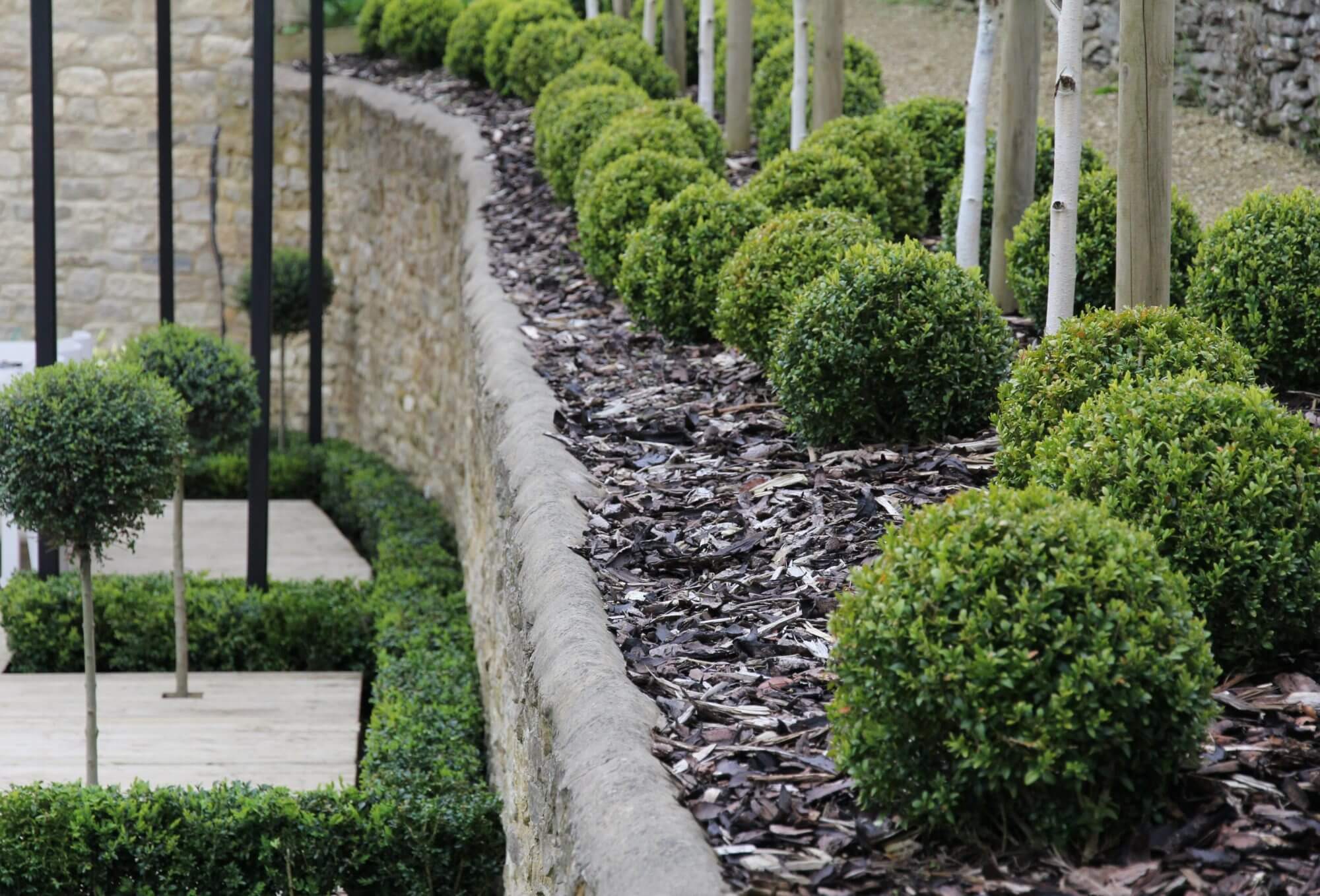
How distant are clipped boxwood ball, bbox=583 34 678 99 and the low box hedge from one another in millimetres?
3278

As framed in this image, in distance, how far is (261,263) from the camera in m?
7.12

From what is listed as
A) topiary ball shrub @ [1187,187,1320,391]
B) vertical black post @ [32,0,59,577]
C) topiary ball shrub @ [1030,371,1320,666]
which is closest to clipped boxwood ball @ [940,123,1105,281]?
topiary ball shrub @ [1187,187,1320,391]

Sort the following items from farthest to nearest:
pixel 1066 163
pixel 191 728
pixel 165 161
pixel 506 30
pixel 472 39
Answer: pixel 472 39 < pixel 506 30 < pixel 165 161 < pixel 191 728 < pixel 1066 163

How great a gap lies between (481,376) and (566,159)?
2323 millimetres

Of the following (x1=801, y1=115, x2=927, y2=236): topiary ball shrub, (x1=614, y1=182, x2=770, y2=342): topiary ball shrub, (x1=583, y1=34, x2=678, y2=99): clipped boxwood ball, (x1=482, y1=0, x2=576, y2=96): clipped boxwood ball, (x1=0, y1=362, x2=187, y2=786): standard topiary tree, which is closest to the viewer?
(x1=0, y1=362, x2=187, y2=786): standard topiary tree

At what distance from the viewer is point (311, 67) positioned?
948cm

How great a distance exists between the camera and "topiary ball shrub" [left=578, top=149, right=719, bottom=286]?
20.8ft

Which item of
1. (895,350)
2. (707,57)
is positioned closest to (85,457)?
(895,350)

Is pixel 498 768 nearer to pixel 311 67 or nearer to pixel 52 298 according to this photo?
pixel 52 298

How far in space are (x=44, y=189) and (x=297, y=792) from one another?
3.88 metres

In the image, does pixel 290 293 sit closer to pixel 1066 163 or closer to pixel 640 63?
pixel 640 63

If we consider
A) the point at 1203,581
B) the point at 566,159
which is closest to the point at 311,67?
the point at 566,159

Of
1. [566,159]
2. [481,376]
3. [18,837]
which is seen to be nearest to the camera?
[18,837]

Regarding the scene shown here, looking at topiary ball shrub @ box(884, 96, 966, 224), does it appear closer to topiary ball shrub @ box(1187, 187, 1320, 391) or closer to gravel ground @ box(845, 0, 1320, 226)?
gravel ground @ box(845, 0, 1320, 226)
